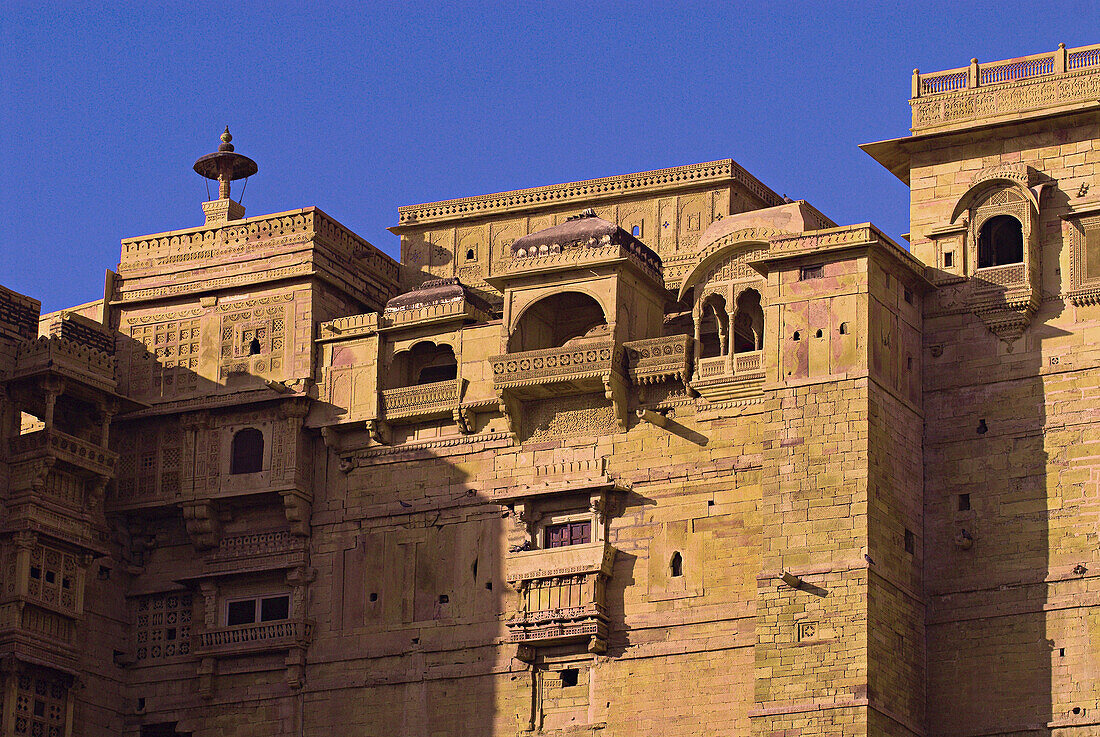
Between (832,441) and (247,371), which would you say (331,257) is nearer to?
(247,371)

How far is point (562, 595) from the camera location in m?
40.1

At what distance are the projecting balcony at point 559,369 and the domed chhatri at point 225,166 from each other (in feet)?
26.3

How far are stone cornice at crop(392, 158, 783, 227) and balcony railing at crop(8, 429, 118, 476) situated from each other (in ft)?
24.3

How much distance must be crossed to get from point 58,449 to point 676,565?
35.3 ft

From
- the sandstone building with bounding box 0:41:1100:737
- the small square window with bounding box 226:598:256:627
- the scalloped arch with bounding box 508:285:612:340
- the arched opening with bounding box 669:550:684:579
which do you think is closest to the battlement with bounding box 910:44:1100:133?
the sandstone building with bounding box 0:41:1100:737

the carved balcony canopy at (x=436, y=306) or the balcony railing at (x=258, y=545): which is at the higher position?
the carved balcony canopy at (x=436, y=306)

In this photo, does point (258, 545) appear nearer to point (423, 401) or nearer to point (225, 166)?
point (423, 401)

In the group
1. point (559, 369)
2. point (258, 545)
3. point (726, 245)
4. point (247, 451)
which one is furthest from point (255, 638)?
point (726, 245)

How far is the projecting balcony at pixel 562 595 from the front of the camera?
130 feet

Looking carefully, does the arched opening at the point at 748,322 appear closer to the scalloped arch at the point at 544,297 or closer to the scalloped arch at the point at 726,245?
the scalloped arch at the point at 726,245

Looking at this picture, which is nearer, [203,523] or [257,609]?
[257,609]

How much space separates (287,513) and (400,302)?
13.6 feet

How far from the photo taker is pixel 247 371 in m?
43.9

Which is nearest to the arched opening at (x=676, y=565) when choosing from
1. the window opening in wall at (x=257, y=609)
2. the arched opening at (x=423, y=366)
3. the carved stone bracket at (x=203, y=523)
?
the arched opening at (x=423, y=366)
